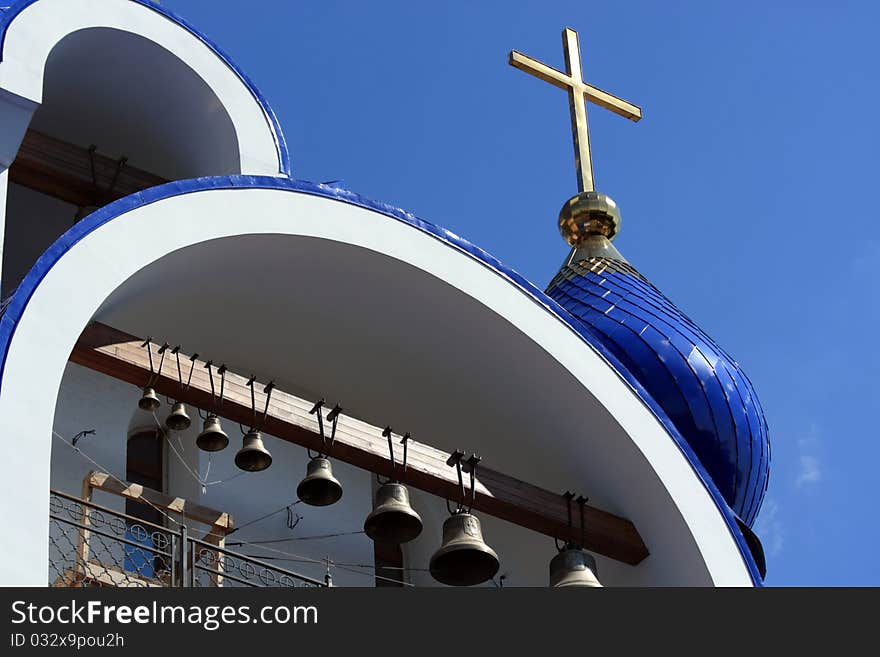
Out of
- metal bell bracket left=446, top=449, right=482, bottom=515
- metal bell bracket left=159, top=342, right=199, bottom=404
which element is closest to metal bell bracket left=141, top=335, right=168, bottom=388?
metal bell bracket left=159, top=342, right=199, bottom=404

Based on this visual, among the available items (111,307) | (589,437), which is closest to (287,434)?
(111,307)

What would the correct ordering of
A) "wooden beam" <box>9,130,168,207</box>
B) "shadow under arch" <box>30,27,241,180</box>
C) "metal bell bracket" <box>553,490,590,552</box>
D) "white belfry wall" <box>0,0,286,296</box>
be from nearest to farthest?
"metal bell bracket" <box>553,490,590,552</box> < "wooden beam" <box>9,130,168,207</box> < "white belfry wall" <box>0,0,286,296</box> < "shadow under arch" <box>30,27,241,180</box>

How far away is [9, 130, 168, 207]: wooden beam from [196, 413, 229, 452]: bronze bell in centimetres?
151

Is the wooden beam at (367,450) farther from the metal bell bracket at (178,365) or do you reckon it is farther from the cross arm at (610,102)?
the cross arm at (610,102)

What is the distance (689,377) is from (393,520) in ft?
11.4

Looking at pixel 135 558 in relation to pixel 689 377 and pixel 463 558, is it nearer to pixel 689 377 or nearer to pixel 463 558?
pixel 463 558

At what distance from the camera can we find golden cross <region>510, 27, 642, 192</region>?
42.3ft

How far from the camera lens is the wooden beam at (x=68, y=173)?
9.41 metres

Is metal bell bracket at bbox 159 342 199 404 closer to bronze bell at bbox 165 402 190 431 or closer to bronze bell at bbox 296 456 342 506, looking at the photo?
bronze bell at bbox 165 402 190 431

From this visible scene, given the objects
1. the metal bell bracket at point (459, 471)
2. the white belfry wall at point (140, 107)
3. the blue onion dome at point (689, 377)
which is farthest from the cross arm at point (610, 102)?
the metal bell bracket at point (459, 471)

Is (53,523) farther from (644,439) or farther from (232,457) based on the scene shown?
(644,439)

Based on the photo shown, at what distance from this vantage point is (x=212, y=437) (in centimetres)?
853

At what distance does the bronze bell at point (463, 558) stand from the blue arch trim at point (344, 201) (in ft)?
4.44

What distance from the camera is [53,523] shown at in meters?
8.62
